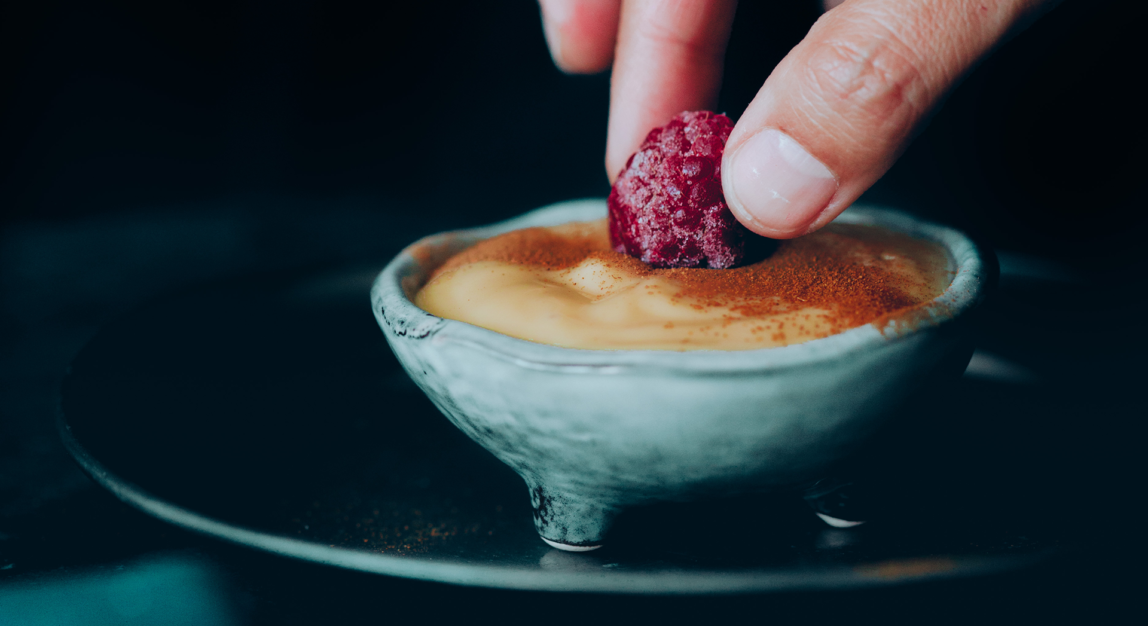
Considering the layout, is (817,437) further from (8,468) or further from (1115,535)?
(8,468)

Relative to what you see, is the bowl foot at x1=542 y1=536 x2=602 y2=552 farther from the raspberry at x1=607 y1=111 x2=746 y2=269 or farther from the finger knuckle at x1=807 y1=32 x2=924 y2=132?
the finger knuckle at x1=807 y1=32 x2=924 y2=132

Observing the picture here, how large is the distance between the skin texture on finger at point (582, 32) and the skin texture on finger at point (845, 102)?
0.47 metres

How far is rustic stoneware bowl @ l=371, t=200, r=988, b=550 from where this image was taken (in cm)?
47

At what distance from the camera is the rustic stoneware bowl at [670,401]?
471 millimetres

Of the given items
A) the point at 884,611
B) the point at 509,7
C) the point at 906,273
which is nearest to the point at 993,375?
the point at 906,273

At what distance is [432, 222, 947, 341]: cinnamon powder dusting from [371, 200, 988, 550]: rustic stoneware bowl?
0.04m

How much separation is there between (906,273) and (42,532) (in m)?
0.78

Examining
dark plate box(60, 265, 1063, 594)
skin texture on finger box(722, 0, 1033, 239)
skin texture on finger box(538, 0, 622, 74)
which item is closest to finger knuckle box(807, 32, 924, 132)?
skin texture on finger box(722, 0, 1033, 239)

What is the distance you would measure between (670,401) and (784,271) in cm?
23

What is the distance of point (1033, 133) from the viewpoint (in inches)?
51.8

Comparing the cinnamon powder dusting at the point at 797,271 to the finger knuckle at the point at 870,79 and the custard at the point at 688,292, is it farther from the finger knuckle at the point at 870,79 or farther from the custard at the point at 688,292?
the finger knuckle at the point at 870,79

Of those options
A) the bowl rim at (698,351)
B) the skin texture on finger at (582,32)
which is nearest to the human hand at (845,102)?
the bowl rim at (698,351)

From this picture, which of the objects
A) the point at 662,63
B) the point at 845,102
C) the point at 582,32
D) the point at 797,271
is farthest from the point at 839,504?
the point at 582,32

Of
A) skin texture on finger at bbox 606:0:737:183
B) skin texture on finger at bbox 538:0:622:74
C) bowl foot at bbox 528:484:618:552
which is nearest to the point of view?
bowl foot at bbox 528:484:618:552
